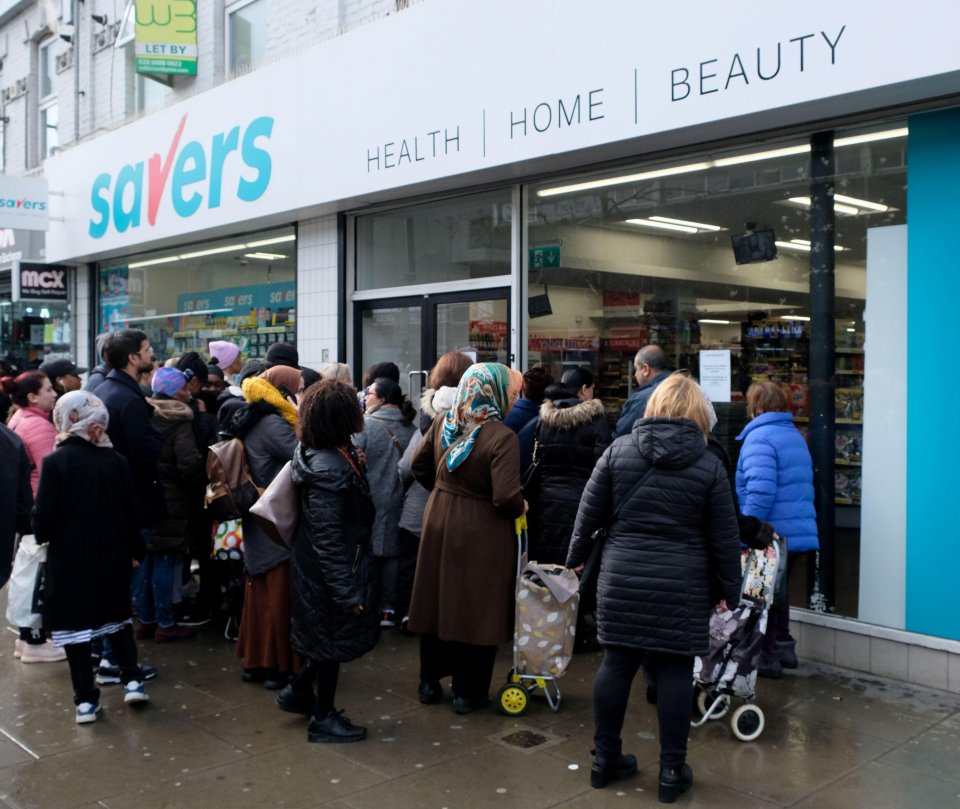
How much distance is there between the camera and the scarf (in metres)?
5.58

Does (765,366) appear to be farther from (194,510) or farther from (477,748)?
(194,510)

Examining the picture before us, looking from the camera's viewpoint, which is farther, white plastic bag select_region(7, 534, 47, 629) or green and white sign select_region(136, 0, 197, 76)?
green and white sign select_region(136, 0, 197, 76)

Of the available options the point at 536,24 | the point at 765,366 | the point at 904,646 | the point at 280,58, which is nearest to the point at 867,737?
the point at 904,646

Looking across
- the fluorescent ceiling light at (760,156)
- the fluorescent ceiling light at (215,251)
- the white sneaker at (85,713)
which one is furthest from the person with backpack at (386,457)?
the fluorescent ceiling light at (215,251)

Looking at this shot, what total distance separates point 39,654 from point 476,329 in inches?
165

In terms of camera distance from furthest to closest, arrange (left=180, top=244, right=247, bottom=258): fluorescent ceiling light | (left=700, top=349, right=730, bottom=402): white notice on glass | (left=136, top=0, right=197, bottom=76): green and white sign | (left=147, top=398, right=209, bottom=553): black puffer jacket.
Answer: (left=136, top=0, right=197, bottom=76): green and white sign → (left=180, top=244, right=247, bottom=258): fluorescent ceiling light → (left=700, top=349, right=730, bottom=402): white notice on glass → (left=147, top=398, right=209, bottom=553): black puffer jacket

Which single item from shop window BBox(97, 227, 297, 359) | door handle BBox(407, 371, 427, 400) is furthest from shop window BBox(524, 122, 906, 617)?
shop window BBox(97, 227, 297, 359)

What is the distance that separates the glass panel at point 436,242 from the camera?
818cm

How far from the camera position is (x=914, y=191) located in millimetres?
5555

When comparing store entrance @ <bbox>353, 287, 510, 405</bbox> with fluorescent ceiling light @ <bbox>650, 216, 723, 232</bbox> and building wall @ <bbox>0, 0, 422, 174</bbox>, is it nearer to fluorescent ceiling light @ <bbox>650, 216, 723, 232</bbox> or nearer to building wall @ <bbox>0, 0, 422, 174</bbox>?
fluorescent ceiling light @ <bbox>650, 216, 723, 232</bbox>

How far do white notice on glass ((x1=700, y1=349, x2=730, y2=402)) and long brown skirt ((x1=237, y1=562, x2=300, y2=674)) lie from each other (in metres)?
3.12

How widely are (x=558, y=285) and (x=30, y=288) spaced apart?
30.0ft

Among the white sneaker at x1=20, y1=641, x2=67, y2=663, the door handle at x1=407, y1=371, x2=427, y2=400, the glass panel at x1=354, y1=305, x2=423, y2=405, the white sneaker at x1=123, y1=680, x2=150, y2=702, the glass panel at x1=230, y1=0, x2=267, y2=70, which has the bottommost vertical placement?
the white sneaker at x1=20, y1=641, x2=67, y2=663

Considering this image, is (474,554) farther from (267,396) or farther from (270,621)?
(267,396)
